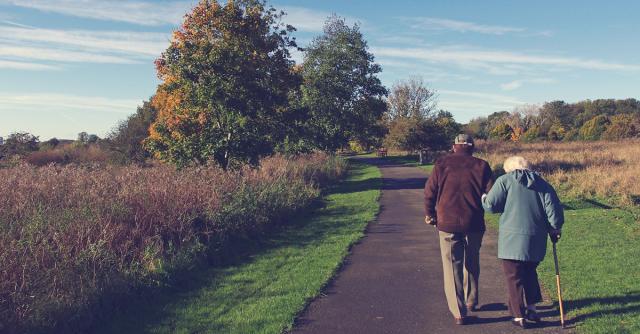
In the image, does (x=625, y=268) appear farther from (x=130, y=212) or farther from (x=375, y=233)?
(x=130, y=212)

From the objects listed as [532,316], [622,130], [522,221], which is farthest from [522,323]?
[622,130]

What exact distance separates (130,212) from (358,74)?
2990 centimetres

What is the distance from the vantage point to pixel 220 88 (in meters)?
17.2

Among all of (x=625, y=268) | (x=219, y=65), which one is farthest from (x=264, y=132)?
(x=625, y=268)

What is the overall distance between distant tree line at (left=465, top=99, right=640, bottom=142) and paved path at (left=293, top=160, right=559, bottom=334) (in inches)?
1875

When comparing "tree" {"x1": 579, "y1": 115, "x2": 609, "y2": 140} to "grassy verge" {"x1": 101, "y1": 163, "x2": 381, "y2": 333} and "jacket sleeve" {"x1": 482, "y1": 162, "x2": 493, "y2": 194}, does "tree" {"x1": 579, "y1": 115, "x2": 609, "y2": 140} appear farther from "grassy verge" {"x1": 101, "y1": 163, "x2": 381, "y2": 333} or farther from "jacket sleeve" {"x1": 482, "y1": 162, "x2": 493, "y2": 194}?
"jacket sleeve" {"x1": 482, "y1": 162, "x2": 493, "y2": 194}

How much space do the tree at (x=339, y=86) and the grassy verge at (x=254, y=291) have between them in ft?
77.7

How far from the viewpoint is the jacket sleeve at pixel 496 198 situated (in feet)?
16.6

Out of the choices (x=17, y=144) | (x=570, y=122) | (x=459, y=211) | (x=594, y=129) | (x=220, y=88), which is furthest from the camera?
(x=570, y=122)

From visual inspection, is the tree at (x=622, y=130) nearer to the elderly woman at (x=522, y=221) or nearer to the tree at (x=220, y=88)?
the tree at (x=220, y=88)

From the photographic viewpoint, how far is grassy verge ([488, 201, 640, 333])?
5.29m

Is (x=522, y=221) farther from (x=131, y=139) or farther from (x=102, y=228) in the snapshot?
(x=131, y=139)

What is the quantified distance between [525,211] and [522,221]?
4.2 inches

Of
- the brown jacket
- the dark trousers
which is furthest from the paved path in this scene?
the brown jacket
